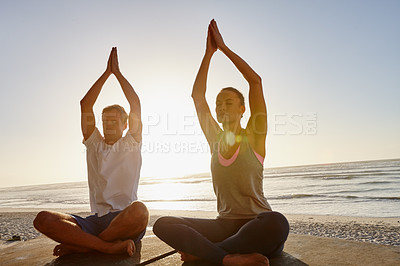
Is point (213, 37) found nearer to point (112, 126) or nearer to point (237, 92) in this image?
point (237, 92)

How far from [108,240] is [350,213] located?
791 cm

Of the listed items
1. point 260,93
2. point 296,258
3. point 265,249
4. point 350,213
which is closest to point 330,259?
point 296,258

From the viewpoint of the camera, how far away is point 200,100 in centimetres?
339

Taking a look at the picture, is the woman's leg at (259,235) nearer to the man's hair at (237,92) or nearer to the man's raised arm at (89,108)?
the man's hair at (237,92)

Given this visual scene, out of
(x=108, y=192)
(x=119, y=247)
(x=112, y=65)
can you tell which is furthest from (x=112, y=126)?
(x=119, y=247)

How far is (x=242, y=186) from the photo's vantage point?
2697 mm

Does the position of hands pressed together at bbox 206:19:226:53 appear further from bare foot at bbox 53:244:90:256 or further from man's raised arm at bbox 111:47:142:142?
bare foot at bbox 53:244:90:256

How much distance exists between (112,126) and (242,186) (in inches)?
66.2

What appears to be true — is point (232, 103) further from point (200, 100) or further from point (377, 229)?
point (377, 229)

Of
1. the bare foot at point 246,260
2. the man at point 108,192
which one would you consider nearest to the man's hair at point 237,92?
the man at point 108,192

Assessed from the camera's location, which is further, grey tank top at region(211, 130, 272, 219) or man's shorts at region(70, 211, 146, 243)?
man's shorts at region(70, 211, 146, 243)

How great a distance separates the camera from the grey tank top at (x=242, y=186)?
8.90ft

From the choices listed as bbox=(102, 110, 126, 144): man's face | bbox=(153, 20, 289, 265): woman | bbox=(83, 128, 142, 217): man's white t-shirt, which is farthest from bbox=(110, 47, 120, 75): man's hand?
bbox=(153, 20, 289, 265): woman

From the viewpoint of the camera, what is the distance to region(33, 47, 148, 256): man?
10.1 ft
